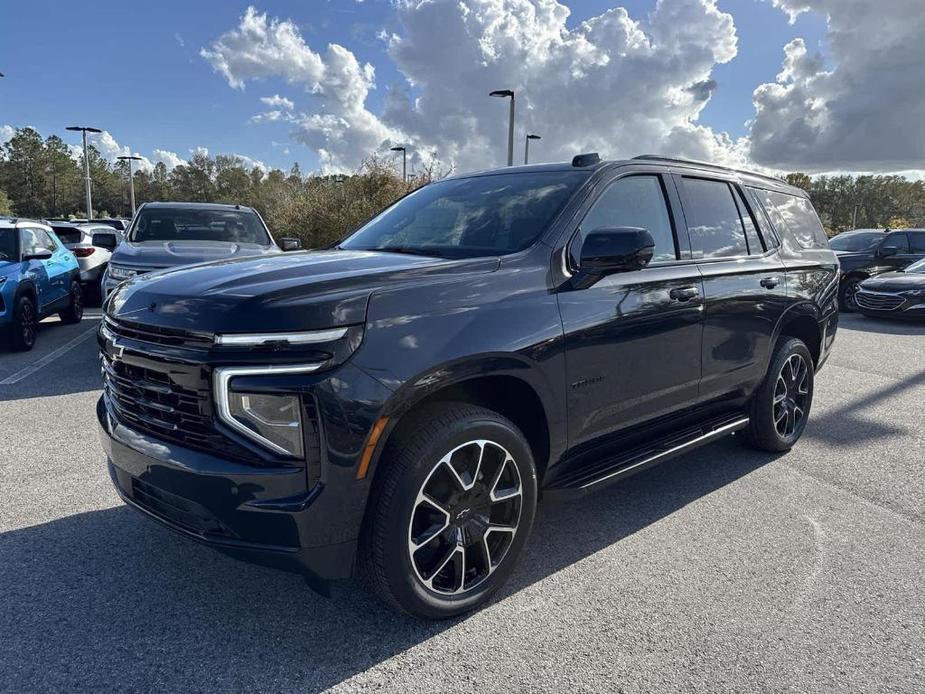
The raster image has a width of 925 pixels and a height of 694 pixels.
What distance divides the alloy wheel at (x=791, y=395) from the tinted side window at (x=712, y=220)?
3.31 feet

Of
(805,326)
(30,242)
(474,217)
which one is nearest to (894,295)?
(805,326)

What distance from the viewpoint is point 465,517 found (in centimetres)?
273

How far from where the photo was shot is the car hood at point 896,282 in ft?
40.4

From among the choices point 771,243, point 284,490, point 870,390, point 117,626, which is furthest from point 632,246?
point 870,390

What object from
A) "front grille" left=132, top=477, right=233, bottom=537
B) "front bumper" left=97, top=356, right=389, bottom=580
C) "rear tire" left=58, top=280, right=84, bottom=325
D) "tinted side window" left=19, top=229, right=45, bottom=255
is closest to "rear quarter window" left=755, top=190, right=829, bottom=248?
"front bumper" left=97, top=356, right=389, bottom=580

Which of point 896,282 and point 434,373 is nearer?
point 434,373

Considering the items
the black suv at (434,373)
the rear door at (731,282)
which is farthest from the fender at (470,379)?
the rear door at (731,282)

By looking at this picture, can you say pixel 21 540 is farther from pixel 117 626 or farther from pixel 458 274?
pixel 458 274

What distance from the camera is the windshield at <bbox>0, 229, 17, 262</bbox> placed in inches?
327

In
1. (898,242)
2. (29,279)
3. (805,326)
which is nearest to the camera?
(805,326)

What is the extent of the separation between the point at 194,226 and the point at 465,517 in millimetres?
7306

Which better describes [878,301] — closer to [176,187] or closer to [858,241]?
[858,241]

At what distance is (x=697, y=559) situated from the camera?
3.29 metres

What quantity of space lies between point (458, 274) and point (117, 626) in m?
1.92
